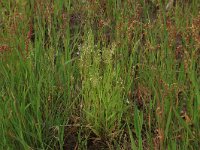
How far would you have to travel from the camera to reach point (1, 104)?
2.31 m

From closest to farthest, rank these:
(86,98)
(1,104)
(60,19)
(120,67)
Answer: (1,104) < (86,98) < (120,67) < (60,19)

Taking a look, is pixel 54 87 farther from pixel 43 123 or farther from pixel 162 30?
pixel 162 30

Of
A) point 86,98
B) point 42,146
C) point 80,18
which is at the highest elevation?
point 80,18

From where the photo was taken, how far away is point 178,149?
7.05 ft

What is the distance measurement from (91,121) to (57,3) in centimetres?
130

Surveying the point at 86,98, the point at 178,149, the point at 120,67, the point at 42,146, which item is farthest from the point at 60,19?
the point at 178,149

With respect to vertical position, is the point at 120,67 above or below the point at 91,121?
above

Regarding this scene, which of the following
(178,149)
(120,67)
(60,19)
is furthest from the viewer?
(60,19)

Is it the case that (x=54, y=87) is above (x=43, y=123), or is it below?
above

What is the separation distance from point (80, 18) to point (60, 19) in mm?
251

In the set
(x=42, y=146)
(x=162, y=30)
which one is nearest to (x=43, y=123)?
(x=42, y=146)

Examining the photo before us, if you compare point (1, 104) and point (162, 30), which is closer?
point (1, 104)

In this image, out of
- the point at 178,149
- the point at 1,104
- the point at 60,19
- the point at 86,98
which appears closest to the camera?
the point at 178,149

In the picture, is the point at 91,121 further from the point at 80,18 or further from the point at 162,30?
the point at 80,18
